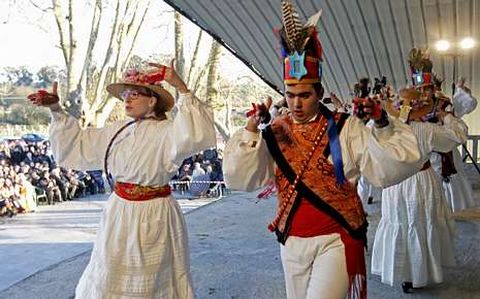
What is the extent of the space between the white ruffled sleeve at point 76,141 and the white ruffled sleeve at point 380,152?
1264mm

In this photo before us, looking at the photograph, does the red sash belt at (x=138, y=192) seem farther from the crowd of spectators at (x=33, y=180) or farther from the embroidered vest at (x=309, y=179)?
the crowd of spectators at (x=33, y=180)

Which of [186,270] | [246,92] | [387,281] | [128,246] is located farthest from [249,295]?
[246,92]

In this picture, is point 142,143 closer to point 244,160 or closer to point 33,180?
point 244,160

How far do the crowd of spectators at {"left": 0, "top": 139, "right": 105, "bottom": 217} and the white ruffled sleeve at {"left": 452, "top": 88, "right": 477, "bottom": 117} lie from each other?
556 centimetres

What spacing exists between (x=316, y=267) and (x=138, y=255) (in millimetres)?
895

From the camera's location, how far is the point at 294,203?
2.23 meters

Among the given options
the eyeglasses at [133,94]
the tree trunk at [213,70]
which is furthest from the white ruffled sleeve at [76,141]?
the tree trunk at [213,70]

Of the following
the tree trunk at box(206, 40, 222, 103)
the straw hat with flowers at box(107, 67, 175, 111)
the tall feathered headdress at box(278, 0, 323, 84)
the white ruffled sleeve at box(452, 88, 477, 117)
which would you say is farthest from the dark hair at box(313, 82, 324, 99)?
the tree trunk at box(206, 40, 222, 103)

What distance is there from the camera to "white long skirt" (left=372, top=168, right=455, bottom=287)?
3754 millimetres

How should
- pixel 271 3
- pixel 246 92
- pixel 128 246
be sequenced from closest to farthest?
pixel 128 246
pixel 271 3
pixel 246 92

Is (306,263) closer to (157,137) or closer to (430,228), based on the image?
(157,137)

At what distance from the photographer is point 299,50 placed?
2.27m

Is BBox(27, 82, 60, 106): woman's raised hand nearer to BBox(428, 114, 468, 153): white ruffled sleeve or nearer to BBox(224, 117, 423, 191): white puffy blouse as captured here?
BBox(224, 117, 423, 191): white puffy blouse

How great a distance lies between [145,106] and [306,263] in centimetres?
116
